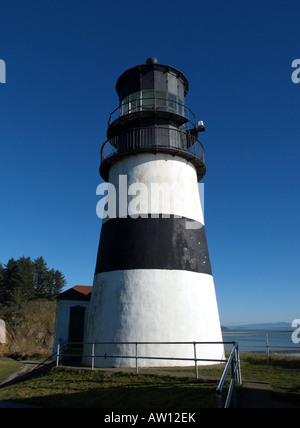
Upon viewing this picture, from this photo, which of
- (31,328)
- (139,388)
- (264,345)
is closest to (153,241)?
(139,388)

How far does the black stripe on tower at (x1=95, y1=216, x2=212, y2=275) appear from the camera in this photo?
12719mm

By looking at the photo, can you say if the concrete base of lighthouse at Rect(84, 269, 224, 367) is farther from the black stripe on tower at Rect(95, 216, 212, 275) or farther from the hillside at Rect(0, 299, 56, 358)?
the hillside at Rect(0, 299, 56, 358)

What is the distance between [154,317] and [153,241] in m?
2.81

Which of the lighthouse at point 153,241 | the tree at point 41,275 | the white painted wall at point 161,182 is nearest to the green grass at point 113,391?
the lighthouse at point 153,241

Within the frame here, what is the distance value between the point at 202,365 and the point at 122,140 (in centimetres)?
976

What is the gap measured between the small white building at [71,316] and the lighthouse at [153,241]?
3.38 meters

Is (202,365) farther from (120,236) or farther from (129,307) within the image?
(120,236)

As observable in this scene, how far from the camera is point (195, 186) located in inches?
588

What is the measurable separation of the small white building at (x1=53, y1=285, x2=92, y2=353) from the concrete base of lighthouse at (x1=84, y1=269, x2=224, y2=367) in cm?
341

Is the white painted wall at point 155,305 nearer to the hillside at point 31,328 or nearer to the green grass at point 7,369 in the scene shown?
A: the green grass at point 7,369

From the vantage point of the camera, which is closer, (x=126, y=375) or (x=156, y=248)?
(x=126, y=375)

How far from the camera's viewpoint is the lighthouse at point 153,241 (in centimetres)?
1192
